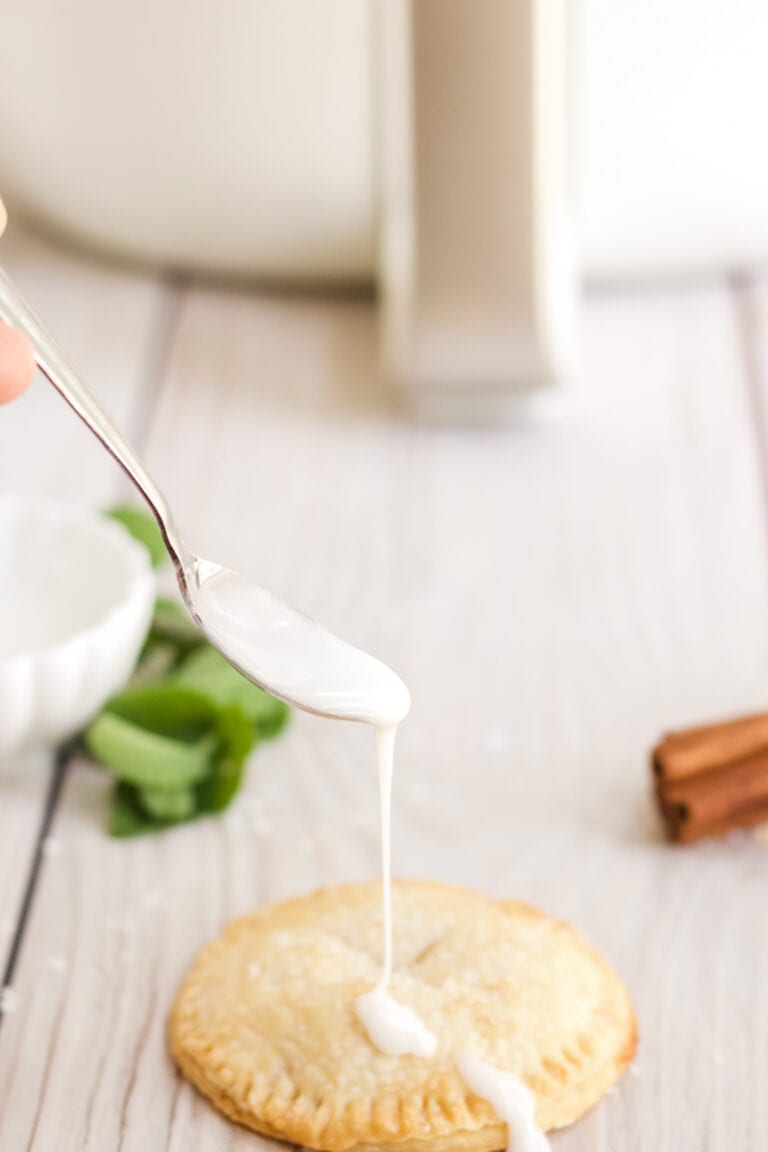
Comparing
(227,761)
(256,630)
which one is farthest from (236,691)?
(256,630)

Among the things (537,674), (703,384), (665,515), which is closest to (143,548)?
(537,674)

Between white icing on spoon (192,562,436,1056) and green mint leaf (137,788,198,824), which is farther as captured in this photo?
green mint leaf (137,788,198,824)

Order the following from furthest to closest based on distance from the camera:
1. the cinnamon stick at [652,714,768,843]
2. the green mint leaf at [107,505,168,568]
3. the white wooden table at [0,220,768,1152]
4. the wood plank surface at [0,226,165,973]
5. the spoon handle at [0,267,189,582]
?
the wood plank surface at [0,226,165,973] < the green mint leaf at [107,505,168,568] < the cinnamon stick at [652,714,768,843] < the white wooden table at [0,220,768,1152] < the spoon handle at [0,267,189,582]

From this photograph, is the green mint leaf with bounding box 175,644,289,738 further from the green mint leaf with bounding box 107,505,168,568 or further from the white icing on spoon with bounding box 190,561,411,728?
the white icing on spoon with bounding box 190,561,411,728

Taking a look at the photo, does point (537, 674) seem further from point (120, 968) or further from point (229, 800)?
point (120, 968)

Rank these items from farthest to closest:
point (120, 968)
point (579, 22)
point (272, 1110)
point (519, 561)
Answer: point (579, 22) < point (519, 561) < point (120, 968) < point (272, 1110)

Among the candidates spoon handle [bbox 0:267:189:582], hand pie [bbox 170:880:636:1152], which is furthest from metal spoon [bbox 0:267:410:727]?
hand pie [bbox 170:880:636:1152]

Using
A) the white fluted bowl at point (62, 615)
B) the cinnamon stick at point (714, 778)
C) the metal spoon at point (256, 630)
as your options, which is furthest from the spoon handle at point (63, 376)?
the cinnamon stick at point (714, 778)

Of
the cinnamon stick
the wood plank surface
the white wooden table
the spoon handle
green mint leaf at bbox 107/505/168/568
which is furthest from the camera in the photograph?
the wood plank surface

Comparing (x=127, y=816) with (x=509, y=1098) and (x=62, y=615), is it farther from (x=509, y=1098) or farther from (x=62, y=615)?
(x=509, y=1098)
